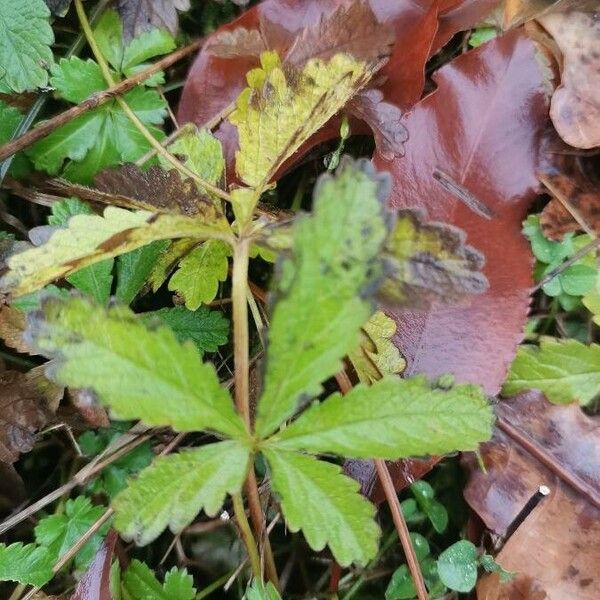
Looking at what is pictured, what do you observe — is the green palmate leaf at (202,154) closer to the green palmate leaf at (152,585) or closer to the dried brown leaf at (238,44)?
the dried brown leaf at (238,44)

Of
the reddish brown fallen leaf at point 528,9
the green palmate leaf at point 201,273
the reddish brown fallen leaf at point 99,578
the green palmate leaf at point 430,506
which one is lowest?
the green palmate leaf at point 430,506

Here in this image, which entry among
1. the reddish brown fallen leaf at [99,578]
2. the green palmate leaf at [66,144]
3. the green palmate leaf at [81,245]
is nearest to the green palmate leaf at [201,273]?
the green palmate leaf at [81,245]

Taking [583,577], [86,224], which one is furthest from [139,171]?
[583,577]

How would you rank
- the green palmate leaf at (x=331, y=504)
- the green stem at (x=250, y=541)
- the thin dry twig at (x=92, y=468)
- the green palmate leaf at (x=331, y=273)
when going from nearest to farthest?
1. the green palmate leaf at (x=331, y=273)
2. the green palmate leaf at (x=331, y=504)
3. the green stem at (x=250, y=541)
4. the thin dry twig at (x=92, y=468)

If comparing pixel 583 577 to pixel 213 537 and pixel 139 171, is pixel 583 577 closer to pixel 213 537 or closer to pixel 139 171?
pixel 213 537

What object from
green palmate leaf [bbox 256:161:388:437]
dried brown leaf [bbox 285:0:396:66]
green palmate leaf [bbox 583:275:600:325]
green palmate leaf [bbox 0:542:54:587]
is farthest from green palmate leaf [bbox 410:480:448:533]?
dried brown leaf [bbox 285:0:396:66]

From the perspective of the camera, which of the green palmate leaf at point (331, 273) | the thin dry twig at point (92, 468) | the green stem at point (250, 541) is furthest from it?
A: the thin dry twig at point (92, 468)
